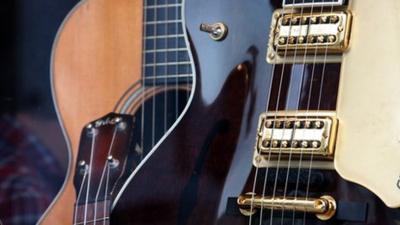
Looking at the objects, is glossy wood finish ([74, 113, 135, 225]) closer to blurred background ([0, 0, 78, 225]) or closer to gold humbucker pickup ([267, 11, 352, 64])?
blurred background ([0, 0, 78, 225])

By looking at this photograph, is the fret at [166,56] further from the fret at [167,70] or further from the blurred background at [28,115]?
the blurred background at [28,115]

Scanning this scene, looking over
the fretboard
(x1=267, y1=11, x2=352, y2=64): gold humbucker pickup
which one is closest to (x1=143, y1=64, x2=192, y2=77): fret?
the fretboard

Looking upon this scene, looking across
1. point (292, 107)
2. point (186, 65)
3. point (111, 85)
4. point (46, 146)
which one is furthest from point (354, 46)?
point (46, 146)

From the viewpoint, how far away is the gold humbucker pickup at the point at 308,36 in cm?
102

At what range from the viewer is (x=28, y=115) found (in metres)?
1.34

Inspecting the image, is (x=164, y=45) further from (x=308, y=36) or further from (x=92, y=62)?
(x=308, y=36)

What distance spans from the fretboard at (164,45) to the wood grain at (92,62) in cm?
2

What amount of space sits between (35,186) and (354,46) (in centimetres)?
57

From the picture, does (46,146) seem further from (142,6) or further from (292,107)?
(292,107)

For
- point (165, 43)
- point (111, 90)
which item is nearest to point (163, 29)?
point (165, 43)

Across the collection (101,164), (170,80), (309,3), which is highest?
(309,3)

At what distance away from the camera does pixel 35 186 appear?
4.33 ft

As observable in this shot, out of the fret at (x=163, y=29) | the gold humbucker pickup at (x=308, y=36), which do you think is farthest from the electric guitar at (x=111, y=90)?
the gold humbucker pickup at (x=308, y=36)

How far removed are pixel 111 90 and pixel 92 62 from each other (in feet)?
0.18
